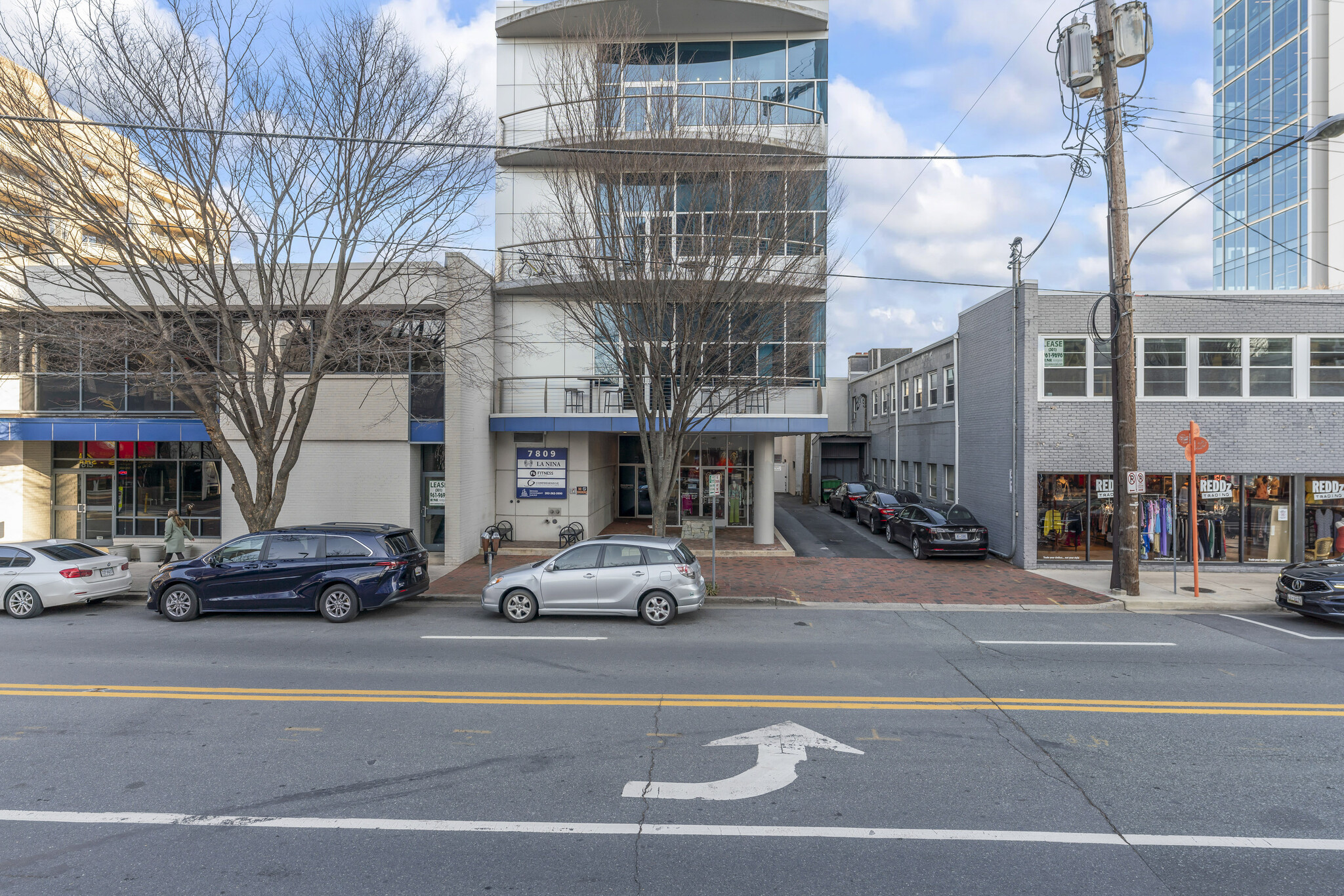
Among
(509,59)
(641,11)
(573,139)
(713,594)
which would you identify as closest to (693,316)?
(573,139)

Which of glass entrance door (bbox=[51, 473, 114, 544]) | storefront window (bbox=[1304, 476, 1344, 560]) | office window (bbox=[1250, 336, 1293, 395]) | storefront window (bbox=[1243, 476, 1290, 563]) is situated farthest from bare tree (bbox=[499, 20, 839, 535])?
glass entrance door (bbox=[51, 473, 114, 544])

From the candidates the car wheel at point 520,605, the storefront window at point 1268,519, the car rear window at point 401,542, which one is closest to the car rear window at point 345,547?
the car rear window at point 401,542

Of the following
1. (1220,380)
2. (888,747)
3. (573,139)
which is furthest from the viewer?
A: (1220,380)

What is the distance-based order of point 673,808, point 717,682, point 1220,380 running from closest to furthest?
1. point 673,808
2. point 717,682
3. point 1220,380

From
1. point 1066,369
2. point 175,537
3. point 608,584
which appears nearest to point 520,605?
point 608,584

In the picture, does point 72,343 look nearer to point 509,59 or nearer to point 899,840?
point 509,59

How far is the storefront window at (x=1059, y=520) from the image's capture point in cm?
1762

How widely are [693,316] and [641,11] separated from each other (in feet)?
38.0

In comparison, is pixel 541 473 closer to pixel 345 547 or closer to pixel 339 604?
pixel 345 547

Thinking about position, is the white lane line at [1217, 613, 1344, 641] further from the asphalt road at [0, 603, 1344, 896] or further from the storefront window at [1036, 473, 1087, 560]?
the storefront window at [1036, 473, 1087, 560]

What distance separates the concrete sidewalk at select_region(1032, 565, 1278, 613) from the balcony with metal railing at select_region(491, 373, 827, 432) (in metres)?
7.04

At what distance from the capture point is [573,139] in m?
13.1

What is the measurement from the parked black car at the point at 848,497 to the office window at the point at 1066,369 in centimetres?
1115

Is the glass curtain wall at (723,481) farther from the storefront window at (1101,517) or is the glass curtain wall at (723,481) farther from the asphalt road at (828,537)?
the storefront window at (1101,517)
